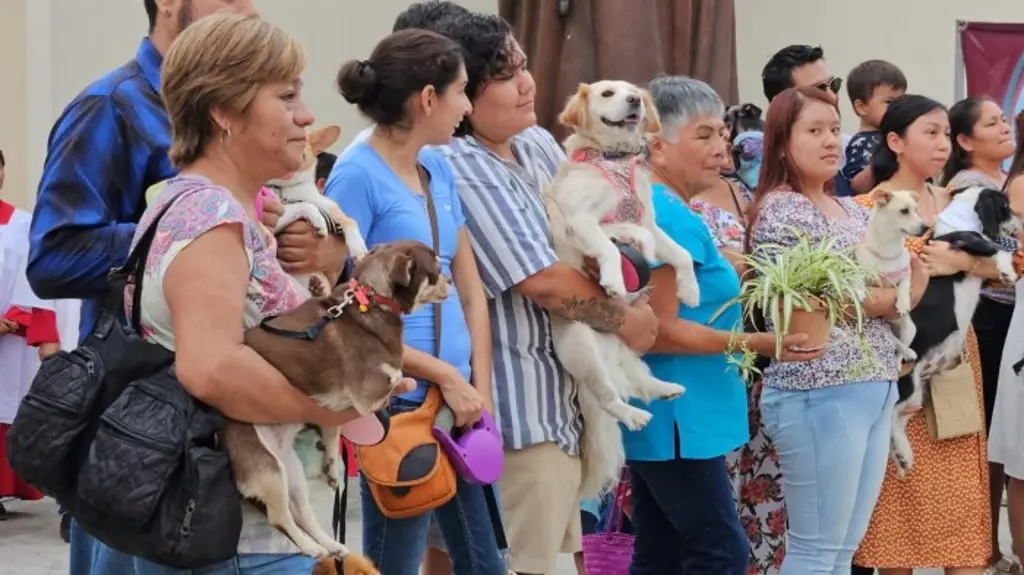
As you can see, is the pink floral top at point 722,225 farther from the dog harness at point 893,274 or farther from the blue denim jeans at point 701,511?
the blue denim jeans at point 701,511

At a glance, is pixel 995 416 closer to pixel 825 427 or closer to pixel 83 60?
pixel 825 427

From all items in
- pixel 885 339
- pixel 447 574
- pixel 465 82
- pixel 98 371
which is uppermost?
pixel 465 82

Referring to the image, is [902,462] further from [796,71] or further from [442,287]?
[442,287]

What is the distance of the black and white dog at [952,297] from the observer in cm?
547

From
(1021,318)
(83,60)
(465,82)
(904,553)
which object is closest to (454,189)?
(465,82)

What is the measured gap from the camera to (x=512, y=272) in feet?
13.4

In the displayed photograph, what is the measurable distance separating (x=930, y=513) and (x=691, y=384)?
1.54 metres

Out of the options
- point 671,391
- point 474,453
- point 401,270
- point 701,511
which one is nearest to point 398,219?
point 474,453

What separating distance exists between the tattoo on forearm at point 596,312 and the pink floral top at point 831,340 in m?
0.78

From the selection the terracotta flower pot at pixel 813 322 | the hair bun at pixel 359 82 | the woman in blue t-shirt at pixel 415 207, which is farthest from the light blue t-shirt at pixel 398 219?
the terracotta flower pot at pixel 813 322

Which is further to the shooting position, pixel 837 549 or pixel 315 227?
pixel 837 549

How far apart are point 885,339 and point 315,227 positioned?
2.48 meters

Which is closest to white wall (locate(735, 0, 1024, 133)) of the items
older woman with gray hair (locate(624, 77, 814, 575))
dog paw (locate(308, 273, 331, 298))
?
older woman with gray hair (locate(624, 77, 814, 575))

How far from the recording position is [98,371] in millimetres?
2572
